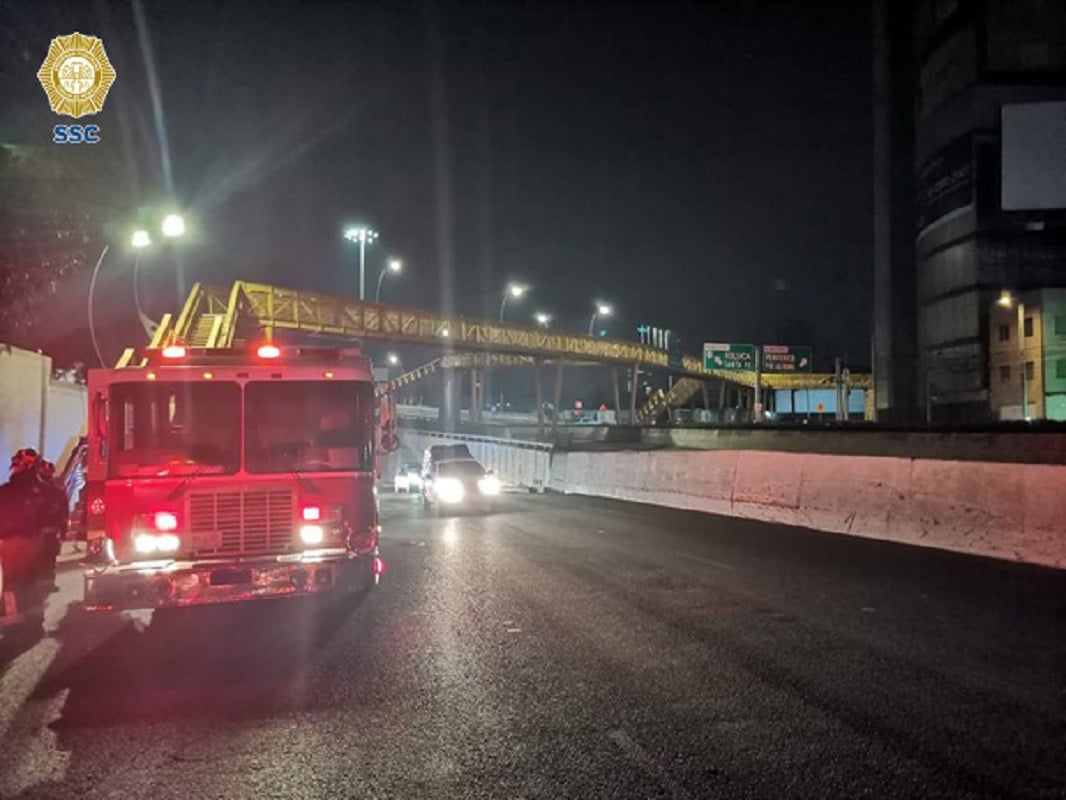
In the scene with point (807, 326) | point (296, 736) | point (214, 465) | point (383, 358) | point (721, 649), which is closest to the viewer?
point (296, 736)

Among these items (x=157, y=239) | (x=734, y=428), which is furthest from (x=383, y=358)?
(x=157, y=239)

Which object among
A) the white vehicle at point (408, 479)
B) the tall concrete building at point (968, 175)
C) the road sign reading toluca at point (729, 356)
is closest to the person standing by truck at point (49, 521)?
the white vehicle at point (408, 479)

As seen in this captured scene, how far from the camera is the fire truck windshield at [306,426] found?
8562 millimetres

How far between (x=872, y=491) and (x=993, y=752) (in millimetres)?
10277

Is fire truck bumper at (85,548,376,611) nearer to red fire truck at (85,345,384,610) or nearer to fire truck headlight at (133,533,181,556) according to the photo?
red fire truck at (85,345,384,610)

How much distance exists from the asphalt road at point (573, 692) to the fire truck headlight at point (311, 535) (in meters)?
0.94

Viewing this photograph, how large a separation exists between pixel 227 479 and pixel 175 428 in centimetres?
75

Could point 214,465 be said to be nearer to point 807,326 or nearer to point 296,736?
point 296,736

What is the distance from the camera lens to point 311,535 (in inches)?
331

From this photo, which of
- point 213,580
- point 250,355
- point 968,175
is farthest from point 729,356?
point 213,580

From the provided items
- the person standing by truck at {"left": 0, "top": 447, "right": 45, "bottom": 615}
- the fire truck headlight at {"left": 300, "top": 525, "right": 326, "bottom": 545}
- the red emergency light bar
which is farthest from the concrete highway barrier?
the person standing by truck at {"left": 0, "top": 447, "right": 45, "bottom": 615}

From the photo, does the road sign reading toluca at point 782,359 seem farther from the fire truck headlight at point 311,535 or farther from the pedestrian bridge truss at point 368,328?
the fire truck headlight at point 311,535

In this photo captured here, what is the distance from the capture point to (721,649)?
7719 millimetres

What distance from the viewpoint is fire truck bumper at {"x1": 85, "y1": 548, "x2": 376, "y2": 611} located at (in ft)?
25.9
